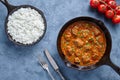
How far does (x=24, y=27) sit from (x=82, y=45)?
0.95 ft

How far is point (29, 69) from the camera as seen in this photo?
234cm

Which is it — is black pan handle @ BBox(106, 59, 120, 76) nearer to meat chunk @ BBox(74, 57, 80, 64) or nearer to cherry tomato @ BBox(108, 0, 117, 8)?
meat chunk @ BBox(74, 57, 80, 64)

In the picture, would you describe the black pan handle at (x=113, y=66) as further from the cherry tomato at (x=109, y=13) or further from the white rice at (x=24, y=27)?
the white rice at (x=24, y=27)

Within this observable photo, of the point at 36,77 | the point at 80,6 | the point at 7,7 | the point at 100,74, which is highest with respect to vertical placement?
the point at 7,7

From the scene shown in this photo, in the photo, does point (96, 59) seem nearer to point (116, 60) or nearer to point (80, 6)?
point (116, 60)

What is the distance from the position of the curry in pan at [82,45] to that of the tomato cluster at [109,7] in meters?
0.10

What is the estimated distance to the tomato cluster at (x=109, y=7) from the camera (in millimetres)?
2348

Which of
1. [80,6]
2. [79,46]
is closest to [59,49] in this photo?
[79,46]

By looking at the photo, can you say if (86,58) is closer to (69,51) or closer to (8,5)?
(69,51)

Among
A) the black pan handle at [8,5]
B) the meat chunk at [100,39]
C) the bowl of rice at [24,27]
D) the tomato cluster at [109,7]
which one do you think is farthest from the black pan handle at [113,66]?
the black pan handle at [8,5]

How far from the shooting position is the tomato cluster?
2348 mm

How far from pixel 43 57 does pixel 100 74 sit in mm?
285

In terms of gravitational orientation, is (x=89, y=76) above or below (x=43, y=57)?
below

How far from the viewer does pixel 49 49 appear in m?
2.35
